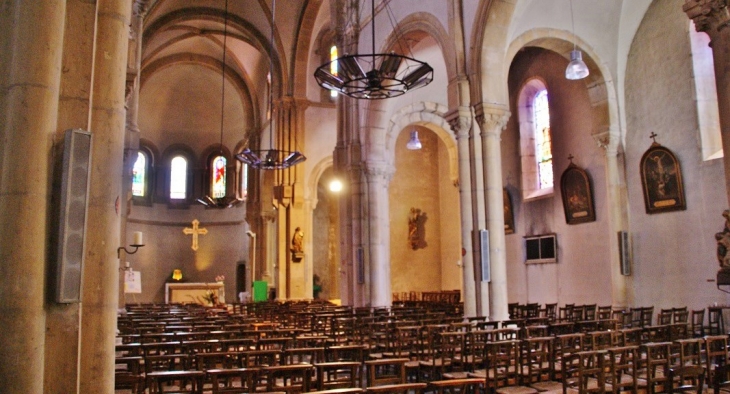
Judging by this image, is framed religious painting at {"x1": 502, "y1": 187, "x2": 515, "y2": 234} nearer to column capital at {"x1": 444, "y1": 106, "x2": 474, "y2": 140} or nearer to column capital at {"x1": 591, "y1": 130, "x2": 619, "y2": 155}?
A: column capital at {"x1": 591, "y1": 130, "x2": 619, "y2": 155}

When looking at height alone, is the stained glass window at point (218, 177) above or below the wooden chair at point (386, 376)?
above

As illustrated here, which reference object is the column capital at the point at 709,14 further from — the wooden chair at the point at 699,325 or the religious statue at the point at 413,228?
the religious statue at the point at 413,228

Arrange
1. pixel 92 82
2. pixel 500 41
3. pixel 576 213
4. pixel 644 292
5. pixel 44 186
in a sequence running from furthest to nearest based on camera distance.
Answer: pixel 576 213 < pixel 644 292 < pixel 500 41 < pixel 92 82 < pixel 44 186

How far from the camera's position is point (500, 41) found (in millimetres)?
13047

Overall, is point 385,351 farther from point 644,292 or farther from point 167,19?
point 167,19

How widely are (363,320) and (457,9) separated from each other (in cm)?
744

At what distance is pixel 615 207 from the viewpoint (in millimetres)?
15070

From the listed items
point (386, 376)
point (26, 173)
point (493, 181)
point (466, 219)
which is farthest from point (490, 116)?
point (26, 173)

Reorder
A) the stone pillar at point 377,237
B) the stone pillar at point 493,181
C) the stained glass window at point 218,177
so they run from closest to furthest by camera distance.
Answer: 1. the stone pillar at point 493,181
2. the stone pillar at point 377,237
3. the stained glass window at point 218,177

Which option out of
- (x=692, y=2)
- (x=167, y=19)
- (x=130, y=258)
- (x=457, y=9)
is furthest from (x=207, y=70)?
(x=692, y=2)

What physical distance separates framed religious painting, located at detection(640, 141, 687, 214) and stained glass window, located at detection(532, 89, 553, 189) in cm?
372

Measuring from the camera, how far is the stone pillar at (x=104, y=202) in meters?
4.93

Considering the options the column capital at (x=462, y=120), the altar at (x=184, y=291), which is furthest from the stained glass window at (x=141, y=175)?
the column capital at (x=462, y=120)

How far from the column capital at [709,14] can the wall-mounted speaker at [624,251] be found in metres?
7.18
